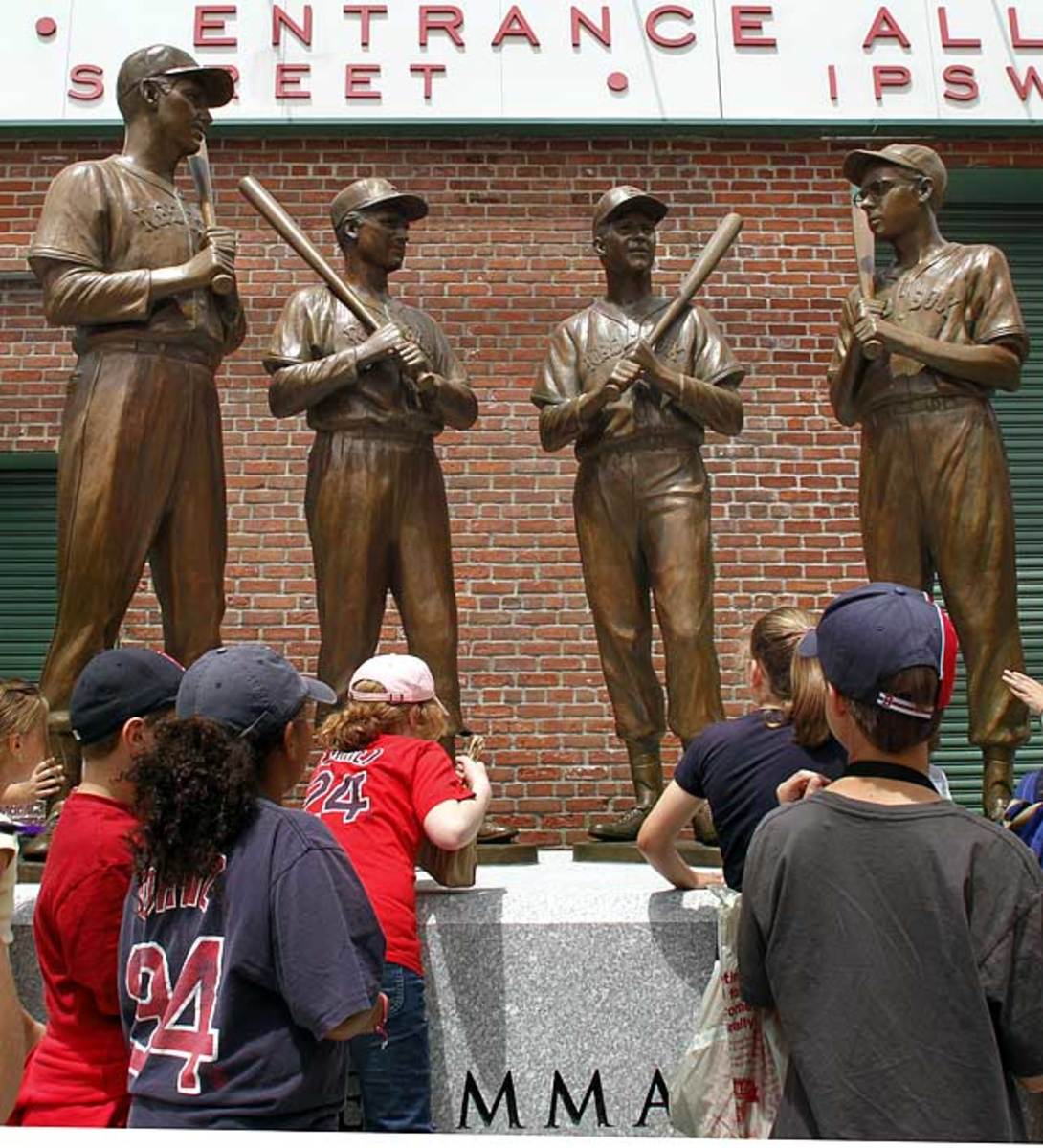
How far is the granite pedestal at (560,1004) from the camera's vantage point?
3385mm

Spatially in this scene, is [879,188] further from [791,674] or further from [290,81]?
[290,81]

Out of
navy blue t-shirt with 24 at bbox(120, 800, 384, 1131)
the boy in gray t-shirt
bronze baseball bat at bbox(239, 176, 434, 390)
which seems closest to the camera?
the boy in gray t-shirt

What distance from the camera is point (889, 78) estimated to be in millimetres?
8172

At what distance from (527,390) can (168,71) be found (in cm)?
343

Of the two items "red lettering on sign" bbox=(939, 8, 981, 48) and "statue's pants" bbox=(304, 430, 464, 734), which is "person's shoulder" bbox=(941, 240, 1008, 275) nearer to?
"statue's pants" bbox=(304, 430, 464, 734)

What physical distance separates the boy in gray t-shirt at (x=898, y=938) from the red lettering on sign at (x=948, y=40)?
7.29m

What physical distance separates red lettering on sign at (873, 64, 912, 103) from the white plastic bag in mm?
6864

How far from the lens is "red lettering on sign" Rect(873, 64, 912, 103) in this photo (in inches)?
321

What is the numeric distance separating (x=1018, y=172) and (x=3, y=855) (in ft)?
24.3

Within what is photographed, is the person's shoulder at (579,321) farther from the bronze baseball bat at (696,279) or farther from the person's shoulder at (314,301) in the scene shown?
the person's shoulder at (314,301)

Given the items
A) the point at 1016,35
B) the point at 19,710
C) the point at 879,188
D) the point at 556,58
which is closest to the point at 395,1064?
the point at 19,710

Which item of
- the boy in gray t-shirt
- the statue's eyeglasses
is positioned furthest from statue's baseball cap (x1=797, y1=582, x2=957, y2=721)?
the statue's eyeglasses

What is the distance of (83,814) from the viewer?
7.64ft

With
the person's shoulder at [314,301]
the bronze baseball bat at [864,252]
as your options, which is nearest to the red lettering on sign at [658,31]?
the bronze baseball bat at [864,252]
